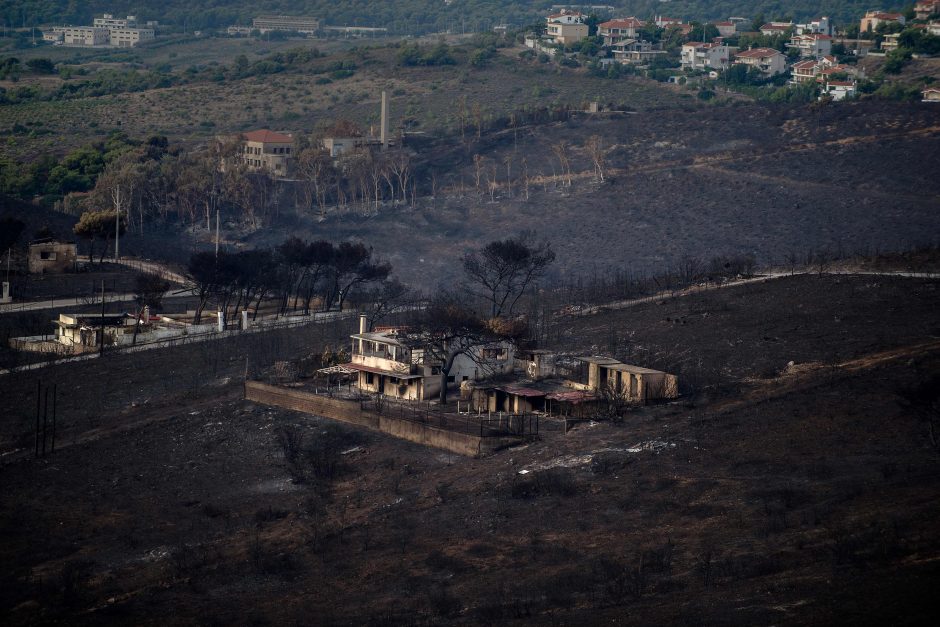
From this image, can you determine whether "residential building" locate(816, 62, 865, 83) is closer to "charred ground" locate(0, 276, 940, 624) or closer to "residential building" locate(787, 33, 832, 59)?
"residential building" locate(787, 33, 832, 59)

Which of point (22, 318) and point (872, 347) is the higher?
point (872, 347)

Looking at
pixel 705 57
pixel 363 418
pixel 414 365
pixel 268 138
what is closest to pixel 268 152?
pixel 268 138

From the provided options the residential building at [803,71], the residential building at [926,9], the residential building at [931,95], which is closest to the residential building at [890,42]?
the residential building at [926,9]

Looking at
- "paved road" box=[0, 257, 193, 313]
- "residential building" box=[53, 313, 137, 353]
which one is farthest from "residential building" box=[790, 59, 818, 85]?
"residential building" box=[53, 313, 137, 353]

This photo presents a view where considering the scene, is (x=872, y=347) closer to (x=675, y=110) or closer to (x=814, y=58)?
(x=675, y=110)

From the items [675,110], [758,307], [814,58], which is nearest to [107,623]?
[758,307]
